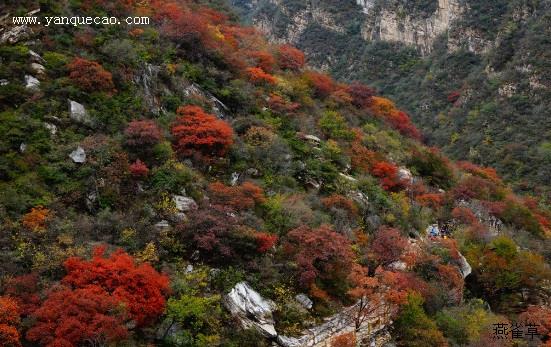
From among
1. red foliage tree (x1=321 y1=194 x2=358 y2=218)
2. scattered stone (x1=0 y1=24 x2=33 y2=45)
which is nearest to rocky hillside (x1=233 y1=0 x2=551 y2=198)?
red foliage tree (x1=321 y1=194 x2=358 y2=218)

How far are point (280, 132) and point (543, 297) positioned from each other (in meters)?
16.6

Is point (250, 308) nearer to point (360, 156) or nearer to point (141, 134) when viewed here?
point (141, 134)

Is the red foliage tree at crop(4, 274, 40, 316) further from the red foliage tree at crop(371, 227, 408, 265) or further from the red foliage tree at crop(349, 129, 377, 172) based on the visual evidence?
the red foliage tree at crop(349, 129, 377, 172)

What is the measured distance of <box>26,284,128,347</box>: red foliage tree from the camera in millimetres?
11406

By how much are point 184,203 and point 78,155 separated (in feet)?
13.8

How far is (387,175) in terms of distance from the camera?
2975 centimetres

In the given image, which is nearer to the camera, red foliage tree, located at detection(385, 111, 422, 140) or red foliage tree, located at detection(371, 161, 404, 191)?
red foliage tree, located at detection(371, 161, 404, 191)

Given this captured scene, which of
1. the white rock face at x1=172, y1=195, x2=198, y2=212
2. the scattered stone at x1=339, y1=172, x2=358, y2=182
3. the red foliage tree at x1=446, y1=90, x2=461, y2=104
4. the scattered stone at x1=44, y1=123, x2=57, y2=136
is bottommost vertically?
the red foliage tree at x1=446, y1=90, x2=461, y2=104

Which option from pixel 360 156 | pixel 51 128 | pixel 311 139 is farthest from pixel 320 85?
pixel 51 128

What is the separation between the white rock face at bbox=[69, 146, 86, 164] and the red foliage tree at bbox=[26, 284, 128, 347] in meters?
6.27

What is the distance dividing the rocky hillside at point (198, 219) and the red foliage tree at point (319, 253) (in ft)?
0.19

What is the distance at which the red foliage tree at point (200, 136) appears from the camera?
20.6m

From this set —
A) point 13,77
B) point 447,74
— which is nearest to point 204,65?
point 13,77

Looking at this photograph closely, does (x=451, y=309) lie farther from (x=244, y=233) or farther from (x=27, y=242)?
(x=27, y=242)
